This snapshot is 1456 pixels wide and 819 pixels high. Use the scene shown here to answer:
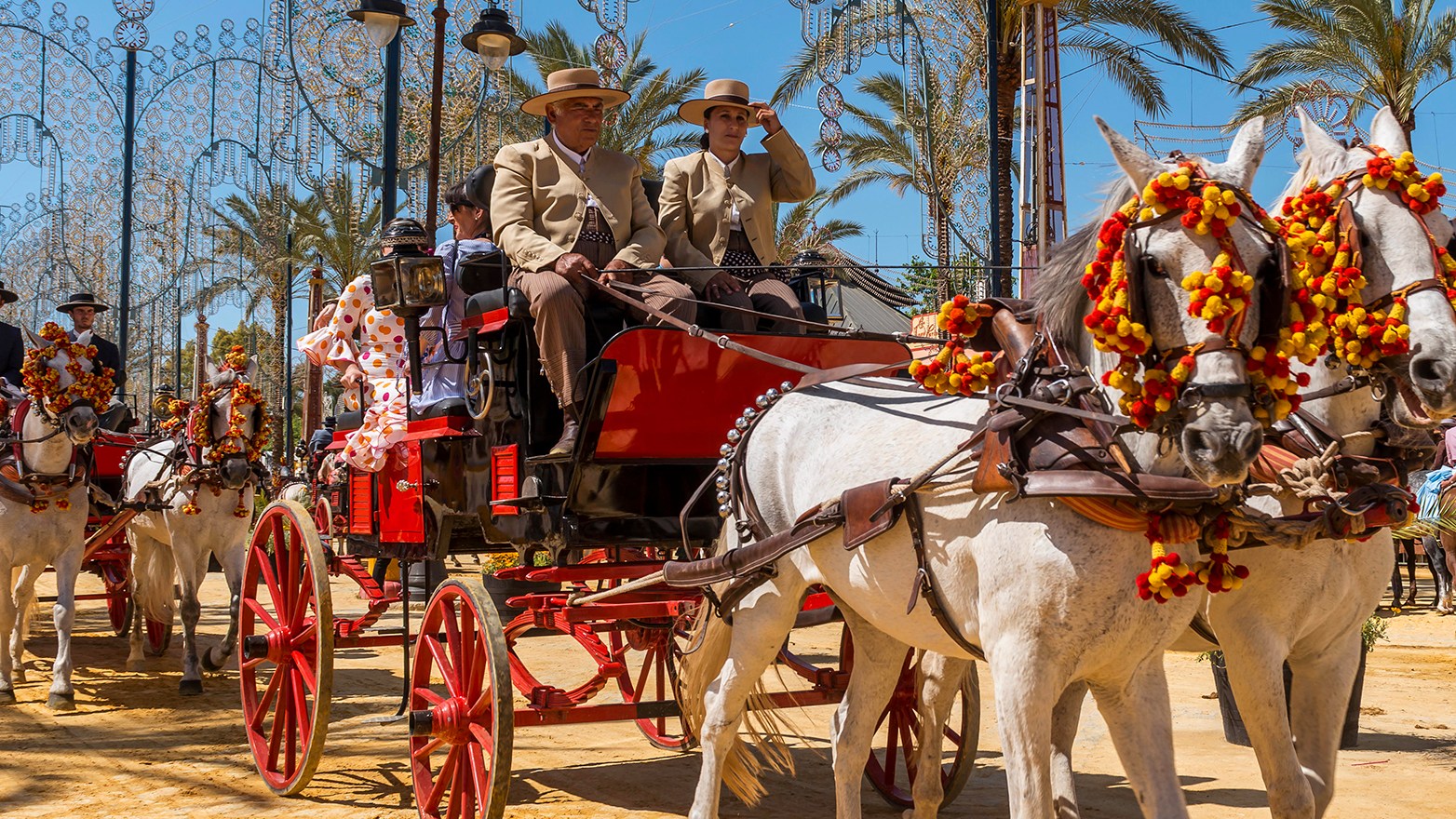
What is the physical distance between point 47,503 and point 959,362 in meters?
7.30

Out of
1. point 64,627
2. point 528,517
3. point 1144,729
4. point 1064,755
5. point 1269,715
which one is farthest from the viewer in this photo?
point 64,627

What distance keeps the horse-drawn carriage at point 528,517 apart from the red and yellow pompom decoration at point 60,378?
3.22 metres

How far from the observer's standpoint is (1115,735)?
361cm

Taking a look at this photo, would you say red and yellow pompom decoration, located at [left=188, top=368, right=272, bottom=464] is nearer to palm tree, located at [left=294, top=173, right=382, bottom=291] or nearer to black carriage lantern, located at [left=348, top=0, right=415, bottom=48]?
black carriage lantern, located at [left=348, top=0, right=415, bottom=48]

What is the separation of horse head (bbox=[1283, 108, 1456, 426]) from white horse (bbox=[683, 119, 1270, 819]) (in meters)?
0.67

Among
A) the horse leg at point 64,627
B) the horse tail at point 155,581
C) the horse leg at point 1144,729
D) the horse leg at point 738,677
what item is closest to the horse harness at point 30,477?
the horse leg at point 64,627

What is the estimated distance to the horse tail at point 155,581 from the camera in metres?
10.4

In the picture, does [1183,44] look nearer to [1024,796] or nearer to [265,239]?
[1024,796]

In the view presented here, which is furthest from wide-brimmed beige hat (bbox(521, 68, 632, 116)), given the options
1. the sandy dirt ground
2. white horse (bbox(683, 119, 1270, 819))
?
the sandy dirt ground

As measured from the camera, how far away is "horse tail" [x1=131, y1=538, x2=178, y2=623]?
10.4 metres

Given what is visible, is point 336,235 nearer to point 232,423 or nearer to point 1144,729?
point 232,423

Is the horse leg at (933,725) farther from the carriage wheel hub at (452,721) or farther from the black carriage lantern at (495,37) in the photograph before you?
the black carriage lantern at (495,37)

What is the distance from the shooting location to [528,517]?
542cm

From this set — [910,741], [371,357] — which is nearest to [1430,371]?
[910,741]
